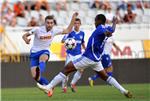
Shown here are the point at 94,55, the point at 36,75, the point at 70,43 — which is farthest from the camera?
the point at 70,43

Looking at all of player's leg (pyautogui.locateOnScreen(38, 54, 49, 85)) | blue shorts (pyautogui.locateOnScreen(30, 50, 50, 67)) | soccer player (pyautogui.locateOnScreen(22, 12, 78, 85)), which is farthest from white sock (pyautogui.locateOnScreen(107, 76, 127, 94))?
blue shorts (pyautogui.locateOnScreen(30, 50, 50, 67))

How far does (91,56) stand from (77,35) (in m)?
5.36

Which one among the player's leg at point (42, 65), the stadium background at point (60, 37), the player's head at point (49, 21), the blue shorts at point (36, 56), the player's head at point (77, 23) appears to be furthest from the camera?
the stadium background at point (60, 37)

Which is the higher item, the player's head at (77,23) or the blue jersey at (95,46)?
the blue jersey at (95,46)

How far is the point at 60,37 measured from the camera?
90.1 feet

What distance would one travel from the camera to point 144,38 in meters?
29.1

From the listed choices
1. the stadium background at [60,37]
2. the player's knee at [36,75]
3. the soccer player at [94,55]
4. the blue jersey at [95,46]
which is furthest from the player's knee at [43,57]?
the stadium background at [60,37]

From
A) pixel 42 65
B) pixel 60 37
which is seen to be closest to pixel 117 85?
pixel 42 65

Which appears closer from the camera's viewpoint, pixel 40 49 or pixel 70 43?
pixel 40 49

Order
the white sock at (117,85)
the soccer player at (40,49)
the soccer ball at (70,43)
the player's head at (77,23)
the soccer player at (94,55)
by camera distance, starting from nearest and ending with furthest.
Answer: the white sock at (117,85) → the soccer player at (94,55) → the soccer player at (40,49) → the soccer ball at (70,43) → the player's head at (77,23)

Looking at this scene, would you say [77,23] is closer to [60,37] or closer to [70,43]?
[70,43]

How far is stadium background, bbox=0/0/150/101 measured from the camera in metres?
25.4

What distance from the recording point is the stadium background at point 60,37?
83.2ft

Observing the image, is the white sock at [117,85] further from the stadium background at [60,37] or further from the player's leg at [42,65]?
the stadium background at [60,37]
